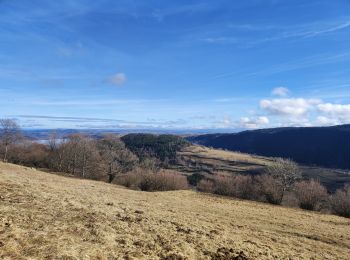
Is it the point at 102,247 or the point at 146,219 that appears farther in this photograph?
the point at 146,219

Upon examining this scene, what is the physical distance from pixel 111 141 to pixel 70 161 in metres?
14.0

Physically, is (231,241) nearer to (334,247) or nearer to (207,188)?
(334,247)

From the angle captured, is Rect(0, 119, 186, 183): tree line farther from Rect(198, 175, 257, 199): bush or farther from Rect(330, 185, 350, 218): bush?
Rect(330, 185, 350, 218): bush

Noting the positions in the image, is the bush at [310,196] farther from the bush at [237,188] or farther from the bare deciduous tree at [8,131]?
the bare deciduous tree at [8,131]

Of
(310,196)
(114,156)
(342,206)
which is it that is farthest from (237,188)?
(114,156)

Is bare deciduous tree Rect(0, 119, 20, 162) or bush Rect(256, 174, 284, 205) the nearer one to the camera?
bush Rect(256, 174, 284, 205)

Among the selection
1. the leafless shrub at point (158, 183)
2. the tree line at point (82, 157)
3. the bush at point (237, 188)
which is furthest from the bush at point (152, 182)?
the bush at point (237, 188)

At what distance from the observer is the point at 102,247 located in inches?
492

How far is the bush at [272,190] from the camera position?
192ft

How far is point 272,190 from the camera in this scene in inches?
2378

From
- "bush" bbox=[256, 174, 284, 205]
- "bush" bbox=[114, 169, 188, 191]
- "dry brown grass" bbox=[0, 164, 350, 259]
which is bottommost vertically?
"bush" bbox=[114, 169, 188, 191]

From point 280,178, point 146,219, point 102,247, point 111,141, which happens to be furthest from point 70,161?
point 102,247

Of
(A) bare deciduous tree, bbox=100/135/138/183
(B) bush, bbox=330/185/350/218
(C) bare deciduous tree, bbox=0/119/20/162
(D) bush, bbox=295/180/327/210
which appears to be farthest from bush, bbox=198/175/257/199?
(C) bare deciduous tree, bbox=0/119/20/162

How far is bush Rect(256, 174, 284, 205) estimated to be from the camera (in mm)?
58531
